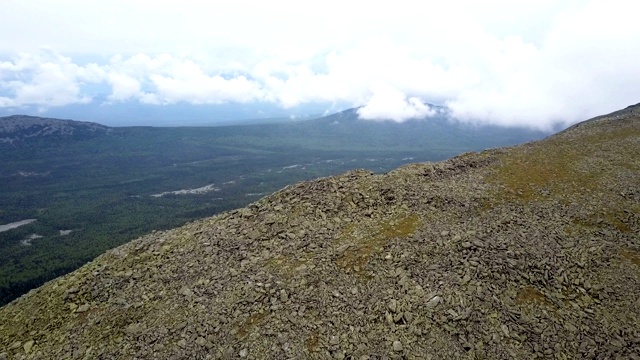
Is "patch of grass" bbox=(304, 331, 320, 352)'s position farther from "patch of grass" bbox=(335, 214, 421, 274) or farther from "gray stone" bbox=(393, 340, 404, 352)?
"patch of grass" bbox=(335, 214, 421, 274)

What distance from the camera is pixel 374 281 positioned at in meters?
22.1

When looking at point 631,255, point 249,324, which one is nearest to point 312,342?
point 249,324

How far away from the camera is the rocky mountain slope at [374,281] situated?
61.9 ft

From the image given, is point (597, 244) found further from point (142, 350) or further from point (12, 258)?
point (12, 258)

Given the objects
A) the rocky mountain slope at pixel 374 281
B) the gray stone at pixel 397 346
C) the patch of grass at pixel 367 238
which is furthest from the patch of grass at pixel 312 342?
the patch of grass at pixel 367 238

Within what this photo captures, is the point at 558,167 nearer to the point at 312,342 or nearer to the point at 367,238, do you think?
the point at 367,238

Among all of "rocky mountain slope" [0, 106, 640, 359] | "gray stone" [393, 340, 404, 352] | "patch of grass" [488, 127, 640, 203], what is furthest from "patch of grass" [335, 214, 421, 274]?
"patch of grass" [488, 127, 640, 203]

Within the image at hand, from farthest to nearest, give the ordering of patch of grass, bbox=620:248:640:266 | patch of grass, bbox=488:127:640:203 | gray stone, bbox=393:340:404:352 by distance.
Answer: patch of grass, bbox=488:127:640:203, patch of grass, bbox=620:248:640:266, gray stone, bbox=393:340:404:352

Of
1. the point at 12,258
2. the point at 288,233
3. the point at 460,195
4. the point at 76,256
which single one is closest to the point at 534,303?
the point at 460,195

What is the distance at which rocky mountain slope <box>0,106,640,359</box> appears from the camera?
18875 millimetres

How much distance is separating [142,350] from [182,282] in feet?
15.6

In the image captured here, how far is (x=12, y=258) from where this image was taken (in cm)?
10356

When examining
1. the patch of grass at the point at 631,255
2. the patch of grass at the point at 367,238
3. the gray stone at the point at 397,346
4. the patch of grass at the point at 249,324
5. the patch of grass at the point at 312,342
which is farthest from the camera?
the patch of grass at the point at 367,238

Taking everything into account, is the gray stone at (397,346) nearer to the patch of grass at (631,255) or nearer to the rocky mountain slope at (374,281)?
the rocky mountain slope at (374,281)
